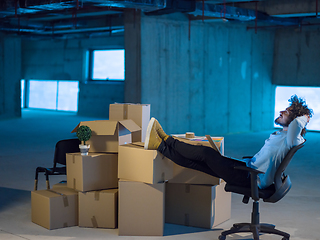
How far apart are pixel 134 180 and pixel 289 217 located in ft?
4.89

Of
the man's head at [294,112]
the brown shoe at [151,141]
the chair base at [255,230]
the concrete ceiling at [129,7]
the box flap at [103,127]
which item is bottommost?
the chair base at [255,230]

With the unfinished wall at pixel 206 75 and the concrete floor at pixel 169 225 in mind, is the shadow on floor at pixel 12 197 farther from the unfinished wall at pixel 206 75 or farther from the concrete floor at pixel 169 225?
the unfinished wall at pixel 206 75

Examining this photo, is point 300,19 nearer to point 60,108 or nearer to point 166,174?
point 166,174

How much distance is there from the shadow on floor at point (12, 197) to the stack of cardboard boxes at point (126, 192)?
63 centimetres

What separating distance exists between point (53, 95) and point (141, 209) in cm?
1297

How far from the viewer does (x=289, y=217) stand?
144 inches

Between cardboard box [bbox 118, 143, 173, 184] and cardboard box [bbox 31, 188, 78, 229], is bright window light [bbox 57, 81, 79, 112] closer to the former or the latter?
cardboard box [bbox 31, 188, 78, 229]

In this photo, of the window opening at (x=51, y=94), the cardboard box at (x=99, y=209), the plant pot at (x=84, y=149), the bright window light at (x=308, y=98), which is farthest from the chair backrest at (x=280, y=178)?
the window opening at (x=51, y=94)

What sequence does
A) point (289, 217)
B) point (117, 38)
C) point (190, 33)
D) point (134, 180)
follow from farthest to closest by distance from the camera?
point (117, 38) → point (190, 33) → point (289, 217) → point (134, 180)

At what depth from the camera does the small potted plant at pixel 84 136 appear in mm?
3279

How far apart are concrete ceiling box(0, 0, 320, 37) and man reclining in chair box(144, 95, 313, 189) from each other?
10.6 feet

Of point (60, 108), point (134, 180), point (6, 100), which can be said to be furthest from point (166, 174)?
point (60, 108)

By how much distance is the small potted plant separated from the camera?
328cm

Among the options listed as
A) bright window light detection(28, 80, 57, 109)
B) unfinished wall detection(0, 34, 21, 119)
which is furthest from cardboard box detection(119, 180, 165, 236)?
bright window light detection(28, 80, 57, 109)
